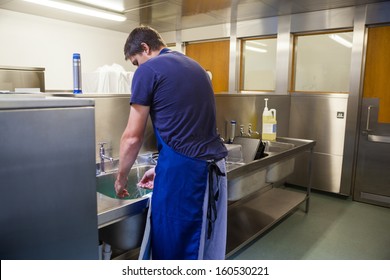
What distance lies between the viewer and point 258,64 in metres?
4.57

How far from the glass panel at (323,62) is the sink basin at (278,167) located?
56.7 inches

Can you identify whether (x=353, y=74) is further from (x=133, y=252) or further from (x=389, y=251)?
(x=133, y=252)

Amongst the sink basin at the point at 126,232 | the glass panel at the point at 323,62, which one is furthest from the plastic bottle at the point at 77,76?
the glass panel at the point at 323,62

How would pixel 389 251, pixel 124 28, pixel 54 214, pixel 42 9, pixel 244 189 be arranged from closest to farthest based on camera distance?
pixel 54 214 → pixel 244 189 → pixel 389 251 → pixel 42 9 → pixel 124 28

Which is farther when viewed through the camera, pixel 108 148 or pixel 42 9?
pixel 42 9

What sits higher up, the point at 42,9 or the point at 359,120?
the point at 42,9

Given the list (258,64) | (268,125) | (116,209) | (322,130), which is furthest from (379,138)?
(116,209)

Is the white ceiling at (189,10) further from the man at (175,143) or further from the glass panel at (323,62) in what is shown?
the man at (175,143)

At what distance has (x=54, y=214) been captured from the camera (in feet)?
2.95

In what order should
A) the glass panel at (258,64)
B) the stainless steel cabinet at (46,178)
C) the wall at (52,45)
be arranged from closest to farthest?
1. the stainless steel cabinet at (46,178)
2. the wall at (52,45)
3. the glass panel at (258,64)

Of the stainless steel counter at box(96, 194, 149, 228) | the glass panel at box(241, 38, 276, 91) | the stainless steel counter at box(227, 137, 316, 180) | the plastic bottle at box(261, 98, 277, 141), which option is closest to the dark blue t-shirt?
the stainless steel counter at box(96, 194, 149, 228)

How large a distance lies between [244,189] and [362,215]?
74.3 inches

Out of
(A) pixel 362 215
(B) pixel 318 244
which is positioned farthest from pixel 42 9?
(A) pixel 362 215

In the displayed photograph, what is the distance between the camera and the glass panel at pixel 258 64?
443 cm
